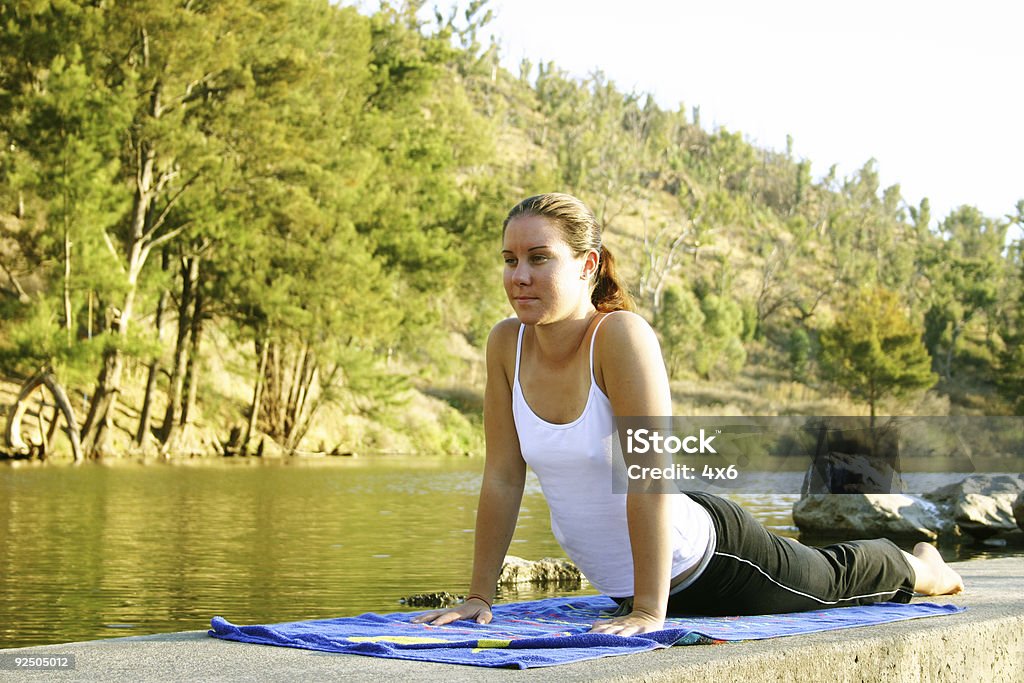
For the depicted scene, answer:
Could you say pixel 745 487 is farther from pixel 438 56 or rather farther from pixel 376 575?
pixel 438 56

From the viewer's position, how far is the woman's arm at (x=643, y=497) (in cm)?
256

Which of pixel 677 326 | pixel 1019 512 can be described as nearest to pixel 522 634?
pixel 1019 512

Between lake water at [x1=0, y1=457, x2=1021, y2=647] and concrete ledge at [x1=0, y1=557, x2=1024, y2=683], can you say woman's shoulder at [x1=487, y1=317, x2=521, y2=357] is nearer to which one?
concrete ledge at [x1=0, y1=557, x2=1024, y2=683]

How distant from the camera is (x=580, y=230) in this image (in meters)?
2.73

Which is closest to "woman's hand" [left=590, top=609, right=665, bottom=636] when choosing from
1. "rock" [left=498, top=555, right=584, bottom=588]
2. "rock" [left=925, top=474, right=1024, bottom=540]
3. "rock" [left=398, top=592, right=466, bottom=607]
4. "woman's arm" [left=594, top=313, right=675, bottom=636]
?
"woman's arm" [left=594, top=313, right=675, bottom=636]

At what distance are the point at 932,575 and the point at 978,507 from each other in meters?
6.39

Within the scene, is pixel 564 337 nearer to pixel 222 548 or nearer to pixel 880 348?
pixel 222 548

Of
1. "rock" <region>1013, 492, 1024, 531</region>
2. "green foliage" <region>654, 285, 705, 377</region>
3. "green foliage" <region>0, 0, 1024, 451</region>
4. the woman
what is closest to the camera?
the woman

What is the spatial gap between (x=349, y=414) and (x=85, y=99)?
35.1 ft

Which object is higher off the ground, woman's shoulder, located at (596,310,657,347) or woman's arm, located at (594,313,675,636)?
woman's shoulder, located at (596,310,657,347)

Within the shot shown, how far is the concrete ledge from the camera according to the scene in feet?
6.68

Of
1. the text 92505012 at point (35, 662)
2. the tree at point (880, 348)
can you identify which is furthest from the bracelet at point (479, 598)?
the tree at point (880, 348)

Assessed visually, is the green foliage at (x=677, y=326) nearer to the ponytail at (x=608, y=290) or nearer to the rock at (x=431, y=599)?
the rock at (x=431, y=599)

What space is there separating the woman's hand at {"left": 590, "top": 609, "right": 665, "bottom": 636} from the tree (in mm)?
37915
